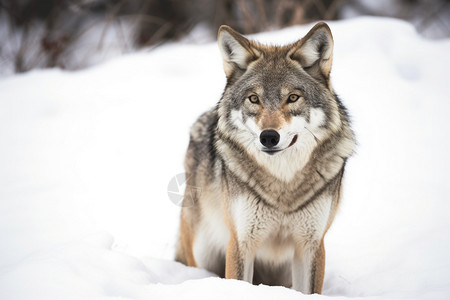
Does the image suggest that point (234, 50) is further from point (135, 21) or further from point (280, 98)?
point (135, 21)

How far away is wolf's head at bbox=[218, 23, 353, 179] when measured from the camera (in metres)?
2.58

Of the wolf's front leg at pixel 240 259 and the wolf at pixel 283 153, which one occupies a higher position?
the wolf at pixel 283 153

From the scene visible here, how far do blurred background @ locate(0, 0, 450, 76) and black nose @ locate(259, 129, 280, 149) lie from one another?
5.24m

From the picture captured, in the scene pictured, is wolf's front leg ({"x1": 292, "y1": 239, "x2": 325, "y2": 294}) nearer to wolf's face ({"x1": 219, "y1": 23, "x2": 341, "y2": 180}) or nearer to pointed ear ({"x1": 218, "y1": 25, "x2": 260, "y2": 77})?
wolf's face ({"x1": 219, "y1": 23, "x2": 341, "y2": 180})

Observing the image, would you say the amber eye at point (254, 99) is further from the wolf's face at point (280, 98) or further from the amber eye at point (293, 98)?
the amber eye at point (293, 98)

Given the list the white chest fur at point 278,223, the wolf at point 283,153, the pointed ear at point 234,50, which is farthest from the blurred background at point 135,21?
the white chest fur at point 278,223

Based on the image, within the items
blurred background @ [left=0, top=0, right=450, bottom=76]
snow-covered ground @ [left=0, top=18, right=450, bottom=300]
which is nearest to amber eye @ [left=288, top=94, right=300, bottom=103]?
snow-covered ground @ [left=0, top=18, right=450, bottom=300]

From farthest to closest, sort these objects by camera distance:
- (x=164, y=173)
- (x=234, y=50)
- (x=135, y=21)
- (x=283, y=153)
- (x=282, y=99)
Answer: (x=135, y=21), (x=164, y=173), (x=234, y=50), (x=283, y=153), (x=282, y=99)

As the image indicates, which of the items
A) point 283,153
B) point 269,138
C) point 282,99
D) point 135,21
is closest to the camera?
point 269,138

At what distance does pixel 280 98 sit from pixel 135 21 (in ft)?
21.4

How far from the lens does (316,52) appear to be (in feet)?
9.09

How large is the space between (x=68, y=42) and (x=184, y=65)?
2.25 metres

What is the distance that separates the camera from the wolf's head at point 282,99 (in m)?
2.58

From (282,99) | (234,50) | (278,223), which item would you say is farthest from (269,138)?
(234,50)
